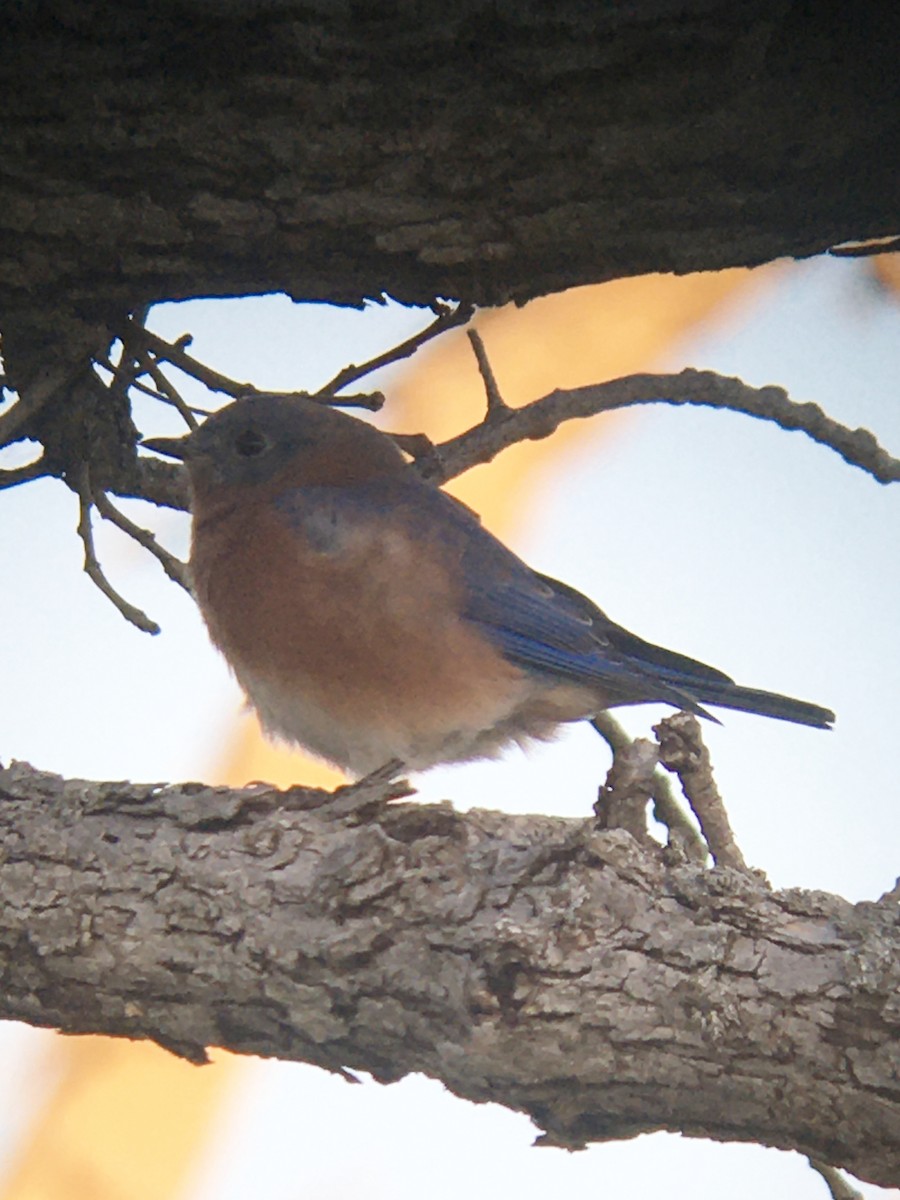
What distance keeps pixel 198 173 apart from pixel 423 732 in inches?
39.8

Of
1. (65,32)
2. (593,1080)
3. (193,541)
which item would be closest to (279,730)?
(193,541)

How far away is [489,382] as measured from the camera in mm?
2699

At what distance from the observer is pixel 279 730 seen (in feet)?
8.70

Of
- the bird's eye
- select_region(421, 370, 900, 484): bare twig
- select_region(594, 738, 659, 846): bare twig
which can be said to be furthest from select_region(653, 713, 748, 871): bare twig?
the bird's eye

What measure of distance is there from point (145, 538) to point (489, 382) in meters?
0.73

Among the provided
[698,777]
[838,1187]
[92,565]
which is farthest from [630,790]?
[92,565]

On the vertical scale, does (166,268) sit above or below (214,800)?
above

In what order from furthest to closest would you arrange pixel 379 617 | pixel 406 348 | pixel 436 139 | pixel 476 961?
pixel 406 348 < pixel 379 617 < pixel 436 139 < pixel 476 961

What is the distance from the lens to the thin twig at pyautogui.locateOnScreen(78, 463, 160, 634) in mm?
2615

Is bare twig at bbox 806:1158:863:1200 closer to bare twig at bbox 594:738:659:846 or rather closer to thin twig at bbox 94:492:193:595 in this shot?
bare twig at bbox 594:738:659:846

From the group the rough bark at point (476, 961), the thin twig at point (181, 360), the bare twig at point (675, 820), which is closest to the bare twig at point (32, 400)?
the thin twig at point (181, 360)

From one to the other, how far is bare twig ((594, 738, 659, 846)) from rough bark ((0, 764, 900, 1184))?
0.03 metres

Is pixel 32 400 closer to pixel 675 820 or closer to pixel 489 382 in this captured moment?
pixel 489 382

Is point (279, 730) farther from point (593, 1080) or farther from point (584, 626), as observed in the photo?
point (593, 1080)
